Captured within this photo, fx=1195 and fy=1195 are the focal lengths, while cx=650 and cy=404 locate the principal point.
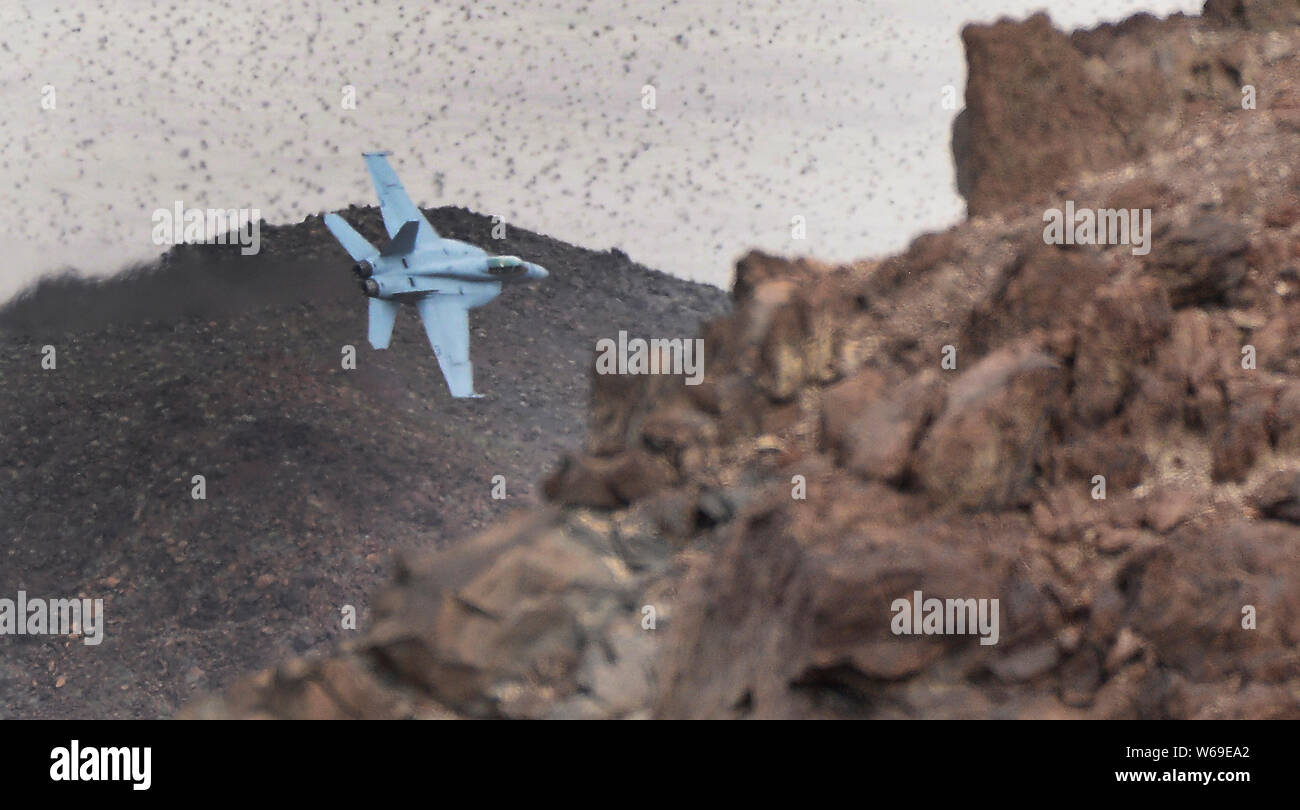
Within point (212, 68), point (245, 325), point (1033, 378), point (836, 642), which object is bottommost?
point (836, 642)

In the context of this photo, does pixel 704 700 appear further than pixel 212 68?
No

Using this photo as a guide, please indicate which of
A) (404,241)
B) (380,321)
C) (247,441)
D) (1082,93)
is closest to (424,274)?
(404,241)

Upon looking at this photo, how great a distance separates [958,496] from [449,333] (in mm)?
14446

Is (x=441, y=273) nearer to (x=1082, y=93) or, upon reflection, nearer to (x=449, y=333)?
(x=449, y=333)

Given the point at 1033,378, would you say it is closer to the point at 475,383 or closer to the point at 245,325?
the point at 475,383

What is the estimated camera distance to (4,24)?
26.1m

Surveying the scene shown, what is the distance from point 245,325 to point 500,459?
23.0 feet

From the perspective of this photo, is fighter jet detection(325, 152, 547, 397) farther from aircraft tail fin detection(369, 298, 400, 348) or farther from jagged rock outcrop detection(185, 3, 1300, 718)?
jagged rock outcrop detection(185, 3, 1300, 718)

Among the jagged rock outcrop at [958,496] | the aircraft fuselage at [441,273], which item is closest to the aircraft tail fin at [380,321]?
the aircraft fuselage at [441,273]

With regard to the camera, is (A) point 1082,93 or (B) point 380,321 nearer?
(A) point 1082,93

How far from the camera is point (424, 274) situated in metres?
21.2

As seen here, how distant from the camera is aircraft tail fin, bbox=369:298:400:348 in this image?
20953mm

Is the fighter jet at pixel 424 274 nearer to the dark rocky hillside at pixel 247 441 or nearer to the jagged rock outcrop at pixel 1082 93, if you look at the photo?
the dark rocky hillside at pixel 247 441
